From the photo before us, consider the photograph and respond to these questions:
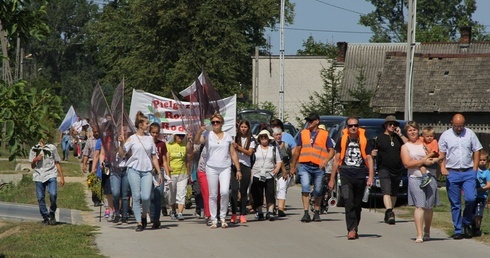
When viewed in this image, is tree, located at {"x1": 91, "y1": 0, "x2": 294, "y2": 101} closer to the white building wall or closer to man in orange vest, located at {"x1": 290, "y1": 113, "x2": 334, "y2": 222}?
the white building wall

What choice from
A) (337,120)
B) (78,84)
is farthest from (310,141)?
(78,84)

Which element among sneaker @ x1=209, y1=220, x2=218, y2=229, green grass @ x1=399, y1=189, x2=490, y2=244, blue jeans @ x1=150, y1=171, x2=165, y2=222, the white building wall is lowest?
green grass @ x1=399, y1=189, x2=490, y2=244

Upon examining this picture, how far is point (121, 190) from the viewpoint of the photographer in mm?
17688

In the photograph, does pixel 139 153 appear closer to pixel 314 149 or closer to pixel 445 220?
pixel 314 149

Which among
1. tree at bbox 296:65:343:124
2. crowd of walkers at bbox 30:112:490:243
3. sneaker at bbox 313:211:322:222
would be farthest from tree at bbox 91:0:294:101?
sneaker at bbox 313:211:322:222

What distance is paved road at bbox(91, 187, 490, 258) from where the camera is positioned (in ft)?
44.8

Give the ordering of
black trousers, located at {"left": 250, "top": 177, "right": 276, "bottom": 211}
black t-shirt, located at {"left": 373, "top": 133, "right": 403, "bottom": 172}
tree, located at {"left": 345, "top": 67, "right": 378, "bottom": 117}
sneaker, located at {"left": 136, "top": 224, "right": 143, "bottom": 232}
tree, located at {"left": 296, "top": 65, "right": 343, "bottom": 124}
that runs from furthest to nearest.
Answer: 1. tree, located at {"left": 296, "top": 65, "right": 343, "bottom": 124}
2. tree, located at {"left": 345, "top": 67, "right": 378, "bottom": 117}
3. black trousers, located at {"left": 250, "top": 177, "right": 276, "bottom": 211}
4. black t-shirt, located at {"left": 373, "top": 133, "right": 403, "bottom": 172}
5. sneaker, located at {"left": 136, "top": 224, "right": 143, "bottom": 232}

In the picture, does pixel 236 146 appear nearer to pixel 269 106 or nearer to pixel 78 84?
pixel 269 106

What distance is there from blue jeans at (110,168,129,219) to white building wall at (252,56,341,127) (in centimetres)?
4909

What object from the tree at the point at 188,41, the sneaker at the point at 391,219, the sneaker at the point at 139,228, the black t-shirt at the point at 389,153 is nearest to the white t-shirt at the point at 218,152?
the sneaker at the point at 139,228

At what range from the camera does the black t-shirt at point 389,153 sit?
17938 mm

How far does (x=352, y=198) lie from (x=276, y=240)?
126 cm

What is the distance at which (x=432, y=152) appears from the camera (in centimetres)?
1514

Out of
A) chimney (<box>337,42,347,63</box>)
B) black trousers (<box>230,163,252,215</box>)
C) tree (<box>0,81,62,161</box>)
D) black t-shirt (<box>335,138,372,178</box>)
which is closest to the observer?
tree (<box>0,81,62,161</box>)
